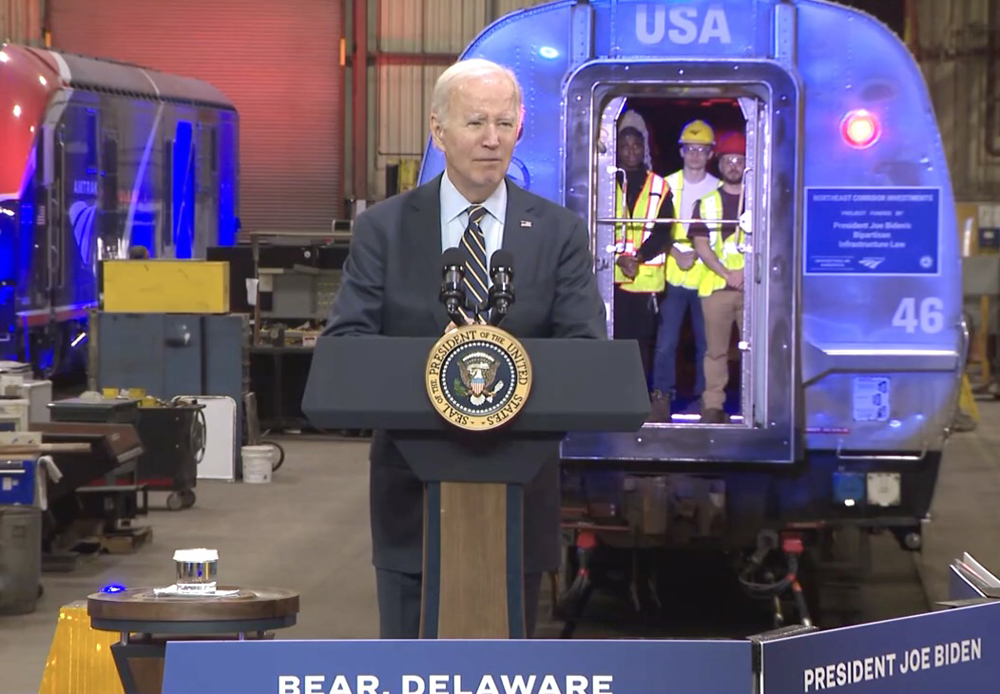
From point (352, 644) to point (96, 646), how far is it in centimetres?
209

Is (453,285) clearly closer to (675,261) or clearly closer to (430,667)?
(430,667)

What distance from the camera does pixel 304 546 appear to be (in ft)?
34.4

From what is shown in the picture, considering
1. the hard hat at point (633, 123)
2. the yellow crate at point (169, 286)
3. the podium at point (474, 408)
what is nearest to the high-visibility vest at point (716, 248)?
the hard hat at point (633, 123)

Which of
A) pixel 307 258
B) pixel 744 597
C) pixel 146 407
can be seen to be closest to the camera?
pixel 744 597

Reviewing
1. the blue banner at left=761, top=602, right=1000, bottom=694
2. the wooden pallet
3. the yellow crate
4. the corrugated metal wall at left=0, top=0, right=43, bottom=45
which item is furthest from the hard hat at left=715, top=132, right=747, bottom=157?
the corrugated metal wall at left=0, top=0, right=43, bottom=45

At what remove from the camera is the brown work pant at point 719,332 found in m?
7.77

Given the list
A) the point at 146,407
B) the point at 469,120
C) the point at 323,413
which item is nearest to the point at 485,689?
the point at 323,413

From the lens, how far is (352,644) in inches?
115

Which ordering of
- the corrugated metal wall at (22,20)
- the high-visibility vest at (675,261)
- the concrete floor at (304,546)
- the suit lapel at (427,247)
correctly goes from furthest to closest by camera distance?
the corrugated metal wall at (22,20) → the concrete floor at (304,546) → the high-visibility vest at (675,261) → the suit lapel at (427,247)

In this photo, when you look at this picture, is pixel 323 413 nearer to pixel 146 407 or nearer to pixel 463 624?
pixel 463 624

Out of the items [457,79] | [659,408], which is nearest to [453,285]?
[457,79]

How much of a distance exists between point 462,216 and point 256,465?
9.81 meters

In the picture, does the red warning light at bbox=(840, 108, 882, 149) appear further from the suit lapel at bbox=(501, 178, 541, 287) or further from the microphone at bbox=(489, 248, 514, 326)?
the microphone at bbox=(489, 248, 514, 326)

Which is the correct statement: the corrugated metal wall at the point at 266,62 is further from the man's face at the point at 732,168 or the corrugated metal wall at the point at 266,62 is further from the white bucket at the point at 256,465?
the man's face at the point at 732,168
